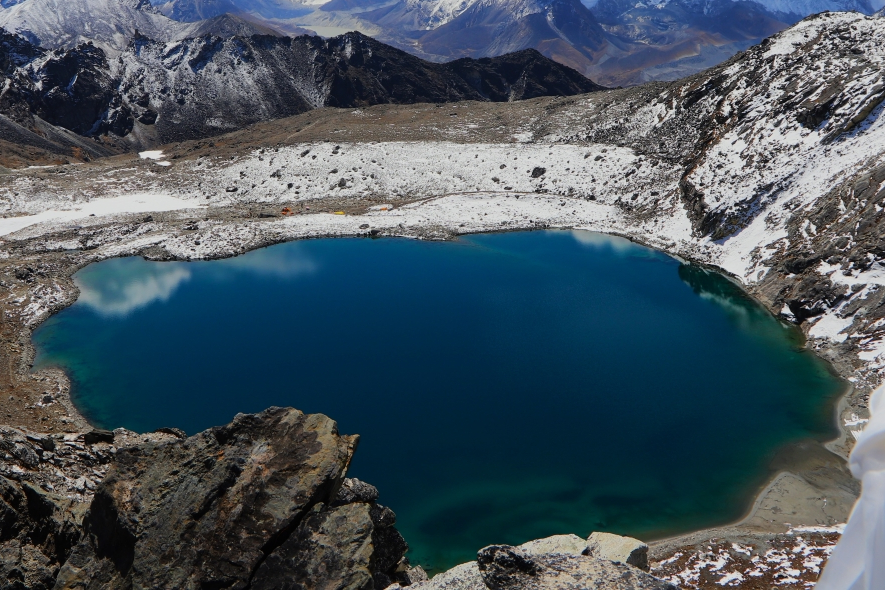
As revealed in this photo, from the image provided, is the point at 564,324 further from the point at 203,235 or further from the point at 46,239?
the point at 46,239

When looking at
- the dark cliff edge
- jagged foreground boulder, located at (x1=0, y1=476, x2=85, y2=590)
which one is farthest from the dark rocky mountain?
the dark cliff edge

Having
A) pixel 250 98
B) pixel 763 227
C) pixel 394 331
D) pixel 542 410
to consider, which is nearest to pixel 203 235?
pixel 394 331

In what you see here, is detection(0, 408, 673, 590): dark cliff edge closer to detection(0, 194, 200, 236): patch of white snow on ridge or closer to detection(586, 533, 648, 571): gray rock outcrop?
detection(586, 533, 648, 571): gray rock outcrop

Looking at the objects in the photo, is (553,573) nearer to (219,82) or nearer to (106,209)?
(106,209)

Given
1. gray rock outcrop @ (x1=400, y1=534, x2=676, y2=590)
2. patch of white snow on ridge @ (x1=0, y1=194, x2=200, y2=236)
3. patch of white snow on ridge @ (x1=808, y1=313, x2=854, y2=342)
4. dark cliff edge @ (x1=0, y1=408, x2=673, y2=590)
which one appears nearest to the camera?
gray rock outcrop @ (x1=400, y1=534, x2=676, y2=590)

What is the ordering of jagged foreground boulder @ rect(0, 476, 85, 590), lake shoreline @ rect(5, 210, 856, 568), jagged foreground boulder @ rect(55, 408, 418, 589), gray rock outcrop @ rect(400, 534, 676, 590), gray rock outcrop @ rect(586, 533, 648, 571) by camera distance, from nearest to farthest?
gray rock outcrop @ rect(400, 534, 676, 590) < jagged foreground boulder @ rect(55, 408, 418, 589) < jagged foreground boulder @ rect(0, 476, 85, 590) < gray rock outcrop @ rect(586, 533, 648, 571) < lake shoreline @ rect(5, 210, 856, 568)

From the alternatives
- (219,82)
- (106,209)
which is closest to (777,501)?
(106,209)
